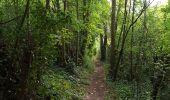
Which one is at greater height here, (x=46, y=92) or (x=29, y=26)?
(x=29, y=26)

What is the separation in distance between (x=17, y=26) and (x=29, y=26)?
32cm

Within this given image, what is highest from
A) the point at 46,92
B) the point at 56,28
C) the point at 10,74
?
the point at 56,28

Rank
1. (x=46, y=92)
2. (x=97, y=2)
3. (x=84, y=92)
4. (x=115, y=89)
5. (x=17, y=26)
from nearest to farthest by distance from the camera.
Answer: (x=17, y=26) → (x=46, y=92) → (x=84, y=92) → (x=115, y=89) → (x=97, y=2)

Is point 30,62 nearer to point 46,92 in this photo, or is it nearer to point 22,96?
point 22,96

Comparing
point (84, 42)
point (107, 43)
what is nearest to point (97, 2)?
point (84, 42)

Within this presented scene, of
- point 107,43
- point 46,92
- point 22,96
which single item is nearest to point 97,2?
point 46,92

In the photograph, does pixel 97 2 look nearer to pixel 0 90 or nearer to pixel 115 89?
pixel 115 89

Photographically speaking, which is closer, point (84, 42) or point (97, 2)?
point (97, 2)

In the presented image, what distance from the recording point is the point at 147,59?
16.0 meters

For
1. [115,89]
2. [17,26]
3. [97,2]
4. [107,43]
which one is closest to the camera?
[17,26]

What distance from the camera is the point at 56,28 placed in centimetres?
843

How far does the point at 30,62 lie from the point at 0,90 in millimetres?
1107

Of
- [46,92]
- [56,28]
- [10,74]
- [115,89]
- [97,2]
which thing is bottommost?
[115,89]

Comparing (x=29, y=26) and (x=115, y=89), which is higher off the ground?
(x=29, y=26)
